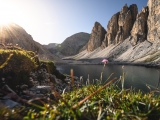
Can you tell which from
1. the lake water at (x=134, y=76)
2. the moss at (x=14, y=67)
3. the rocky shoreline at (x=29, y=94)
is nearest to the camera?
the rocky shoreline at (x=29, y=94)

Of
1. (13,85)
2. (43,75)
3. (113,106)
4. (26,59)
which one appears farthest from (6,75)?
(113,106)

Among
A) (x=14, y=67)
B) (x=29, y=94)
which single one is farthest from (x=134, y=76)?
(x=14, y=67)

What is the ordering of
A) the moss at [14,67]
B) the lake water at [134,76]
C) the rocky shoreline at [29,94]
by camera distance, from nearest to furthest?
the rocky shoreline at [29,94] → the moss at [14,67] → the lake water at [134,76]

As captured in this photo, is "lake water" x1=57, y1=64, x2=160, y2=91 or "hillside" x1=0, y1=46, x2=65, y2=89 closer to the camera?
"hillside" x1=0, y1=46, x2=65, y2=89

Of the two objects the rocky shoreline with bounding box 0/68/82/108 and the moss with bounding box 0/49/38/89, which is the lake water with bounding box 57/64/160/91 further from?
the moss with bounding box 0/49/38/89

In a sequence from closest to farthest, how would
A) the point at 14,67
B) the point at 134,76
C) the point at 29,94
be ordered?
the point at 29,94 → the point at 134,76 → the point at 14,67

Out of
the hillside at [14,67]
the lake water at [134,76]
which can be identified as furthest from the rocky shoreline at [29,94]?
the lake water at [134,76]

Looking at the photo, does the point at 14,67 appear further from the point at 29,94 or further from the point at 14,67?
the point at 29,94

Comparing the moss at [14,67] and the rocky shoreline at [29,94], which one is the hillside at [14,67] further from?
the rocky shoreline at [29,94]

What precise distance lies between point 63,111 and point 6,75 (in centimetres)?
863

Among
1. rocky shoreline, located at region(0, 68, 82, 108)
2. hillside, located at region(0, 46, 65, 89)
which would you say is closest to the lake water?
rocky shoreline, located at region(0, 68, 82, 108)

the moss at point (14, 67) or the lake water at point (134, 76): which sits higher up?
the moss at point (14, 67)

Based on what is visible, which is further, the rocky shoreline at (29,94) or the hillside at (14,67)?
the hillside at (14,67)

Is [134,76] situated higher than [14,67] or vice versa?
[134,76]
